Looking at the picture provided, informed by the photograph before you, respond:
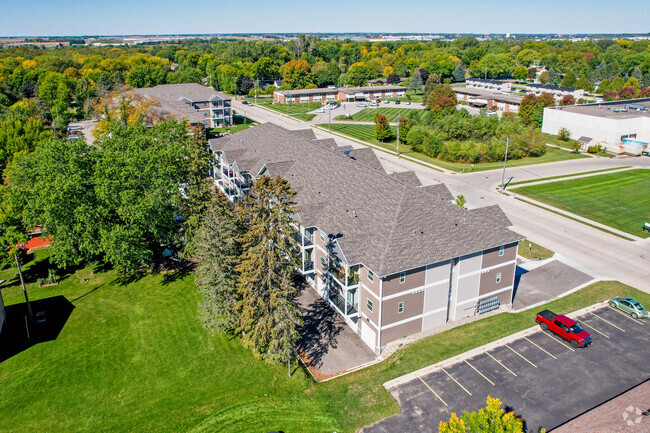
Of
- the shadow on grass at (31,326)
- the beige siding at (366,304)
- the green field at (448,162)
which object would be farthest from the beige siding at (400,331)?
the green field at (448,162)

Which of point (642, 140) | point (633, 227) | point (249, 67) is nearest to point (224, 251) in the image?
A: point (633, 227)

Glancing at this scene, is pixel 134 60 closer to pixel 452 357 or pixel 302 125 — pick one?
pixel 302 125

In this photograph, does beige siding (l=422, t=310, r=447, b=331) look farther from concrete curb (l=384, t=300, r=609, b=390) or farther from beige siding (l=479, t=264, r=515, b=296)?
beige siding (l=479, t=264, r=515, b=296)

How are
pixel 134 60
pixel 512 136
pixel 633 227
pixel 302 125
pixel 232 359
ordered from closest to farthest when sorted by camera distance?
pixel 232 359, pixel 633 227, pixel 512 136, pixel 302 125, pixel 134 60

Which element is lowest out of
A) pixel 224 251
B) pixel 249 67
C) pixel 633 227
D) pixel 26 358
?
pixel 26 358

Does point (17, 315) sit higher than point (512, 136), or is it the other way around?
point (512, 136)

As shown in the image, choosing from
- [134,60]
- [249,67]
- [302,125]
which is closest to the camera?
[302,125]

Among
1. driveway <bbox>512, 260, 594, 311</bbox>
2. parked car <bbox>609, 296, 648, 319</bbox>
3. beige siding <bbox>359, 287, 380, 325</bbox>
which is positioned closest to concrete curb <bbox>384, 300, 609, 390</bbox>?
parked car <bbox>609, 296, 648, 319</bbox>

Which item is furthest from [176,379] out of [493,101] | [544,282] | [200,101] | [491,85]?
[491,85]
